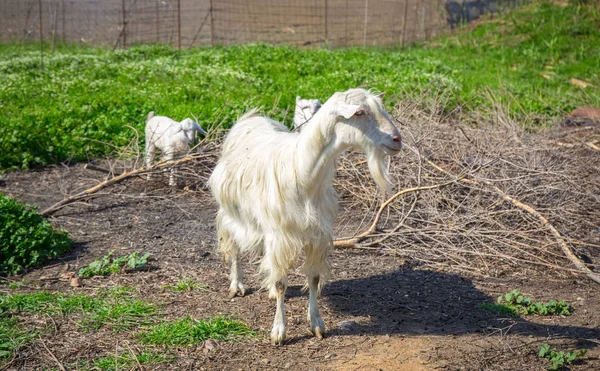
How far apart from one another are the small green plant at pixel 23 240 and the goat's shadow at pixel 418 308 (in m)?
2.63

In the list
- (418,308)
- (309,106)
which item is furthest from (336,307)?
(309,106)

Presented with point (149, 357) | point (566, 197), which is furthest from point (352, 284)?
point (566, 197)

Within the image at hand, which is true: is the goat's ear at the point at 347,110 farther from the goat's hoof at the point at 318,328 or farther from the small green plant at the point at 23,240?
the small green plant at the point at 23,240

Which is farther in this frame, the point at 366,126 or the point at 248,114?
the point at 248,114

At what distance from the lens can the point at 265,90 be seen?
39.5 feet

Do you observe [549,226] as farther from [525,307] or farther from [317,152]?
[317,152]

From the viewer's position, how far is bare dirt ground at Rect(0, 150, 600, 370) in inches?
187

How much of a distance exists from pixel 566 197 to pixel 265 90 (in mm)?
6168

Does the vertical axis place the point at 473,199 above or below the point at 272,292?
above

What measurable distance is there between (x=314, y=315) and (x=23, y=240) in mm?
2909

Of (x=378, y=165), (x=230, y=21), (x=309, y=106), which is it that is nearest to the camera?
(x=378, y=165)

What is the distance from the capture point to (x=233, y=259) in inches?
231

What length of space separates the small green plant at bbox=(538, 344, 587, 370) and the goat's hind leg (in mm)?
2439

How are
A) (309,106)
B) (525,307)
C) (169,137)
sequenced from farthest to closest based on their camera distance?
(309,106) → (169,137) → (525,307)
